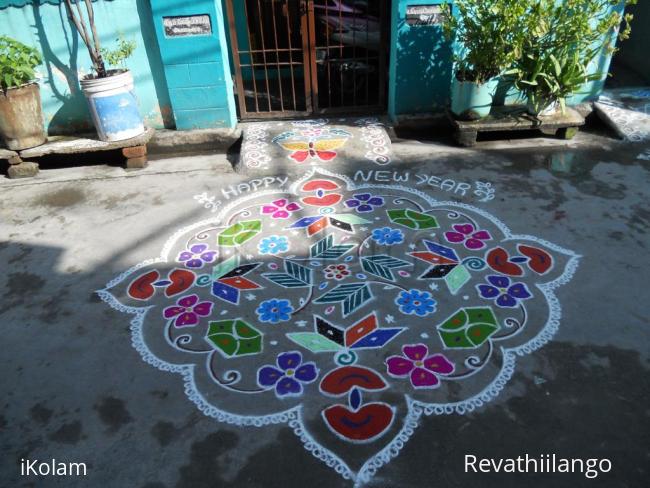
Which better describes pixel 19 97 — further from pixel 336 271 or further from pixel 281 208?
pixel 336 271

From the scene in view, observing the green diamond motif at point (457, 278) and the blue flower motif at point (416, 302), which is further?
the green diamond motif at point (457, 278)

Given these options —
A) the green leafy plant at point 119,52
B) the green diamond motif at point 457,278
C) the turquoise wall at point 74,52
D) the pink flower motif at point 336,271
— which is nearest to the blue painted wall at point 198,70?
the turquoise wall at point 74,52

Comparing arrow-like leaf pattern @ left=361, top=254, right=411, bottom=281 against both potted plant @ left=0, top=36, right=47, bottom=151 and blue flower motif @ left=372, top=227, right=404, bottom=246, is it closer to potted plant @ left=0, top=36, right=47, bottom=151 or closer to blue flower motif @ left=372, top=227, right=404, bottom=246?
blue flower motif @ left=372, top=227, right=404, bottom=246

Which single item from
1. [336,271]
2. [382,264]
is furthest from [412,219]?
[336,271]

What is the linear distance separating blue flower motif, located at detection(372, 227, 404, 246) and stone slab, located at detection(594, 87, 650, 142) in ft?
9.37

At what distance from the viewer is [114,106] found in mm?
4590

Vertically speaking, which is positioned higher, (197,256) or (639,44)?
(639,44)

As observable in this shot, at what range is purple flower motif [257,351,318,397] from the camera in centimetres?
246

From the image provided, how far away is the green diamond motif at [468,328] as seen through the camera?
105 inches

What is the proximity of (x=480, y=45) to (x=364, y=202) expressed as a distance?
1830 mm

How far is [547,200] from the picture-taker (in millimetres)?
3898

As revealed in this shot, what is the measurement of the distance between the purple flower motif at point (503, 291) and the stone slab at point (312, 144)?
186 centimetres

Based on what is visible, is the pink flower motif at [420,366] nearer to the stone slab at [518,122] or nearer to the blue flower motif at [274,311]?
the blue flower motif at [274,311]

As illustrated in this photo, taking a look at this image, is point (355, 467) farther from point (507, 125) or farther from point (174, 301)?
point (507, 125)
